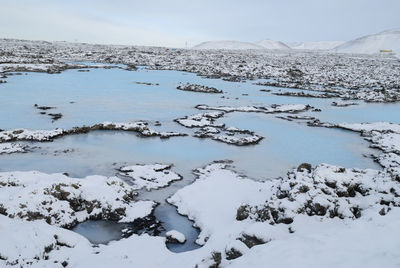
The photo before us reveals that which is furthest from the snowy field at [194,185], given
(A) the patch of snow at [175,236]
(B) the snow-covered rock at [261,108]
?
(B) the snow-covered rock at [261,108]

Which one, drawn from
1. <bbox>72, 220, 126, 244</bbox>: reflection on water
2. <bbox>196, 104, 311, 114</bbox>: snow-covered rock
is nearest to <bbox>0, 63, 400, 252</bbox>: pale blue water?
<bbox>72, 220, 126, 244</bbox>: reflection on water

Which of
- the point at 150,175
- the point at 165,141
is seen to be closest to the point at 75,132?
the point at 165,141

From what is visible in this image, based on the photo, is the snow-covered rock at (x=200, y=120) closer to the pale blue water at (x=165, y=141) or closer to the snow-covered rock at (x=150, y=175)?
the pale blue water at (x=165, y=141)

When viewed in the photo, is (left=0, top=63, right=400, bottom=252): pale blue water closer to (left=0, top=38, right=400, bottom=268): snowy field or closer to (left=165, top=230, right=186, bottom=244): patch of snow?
(left=0, top=38, right=400, bottom=268): snowy field

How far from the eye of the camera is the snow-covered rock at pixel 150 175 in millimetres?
13117

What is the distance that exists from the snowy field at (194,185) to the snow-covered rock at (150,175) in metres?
0.08

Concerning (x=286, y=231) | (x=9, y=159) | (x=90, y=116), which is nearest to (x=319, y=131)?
(x=286, y=231)

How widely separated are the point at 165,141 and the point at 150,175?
5.09m

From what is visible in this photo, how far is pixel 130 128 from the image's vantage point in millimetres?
20406

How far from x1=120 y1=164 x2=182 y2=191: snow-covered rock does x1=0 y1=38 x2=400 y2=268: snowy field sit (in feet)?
0.27

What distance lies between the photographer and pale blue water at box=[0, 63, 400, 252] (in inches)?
568

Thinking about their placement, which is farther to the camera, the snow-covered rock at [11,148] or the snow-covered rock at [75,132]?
the snow-covered rock at [75,132]

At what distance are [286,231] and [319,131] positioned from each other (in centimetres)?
1499

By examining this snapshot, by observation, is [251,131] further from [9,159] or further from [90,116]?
[9,159]
